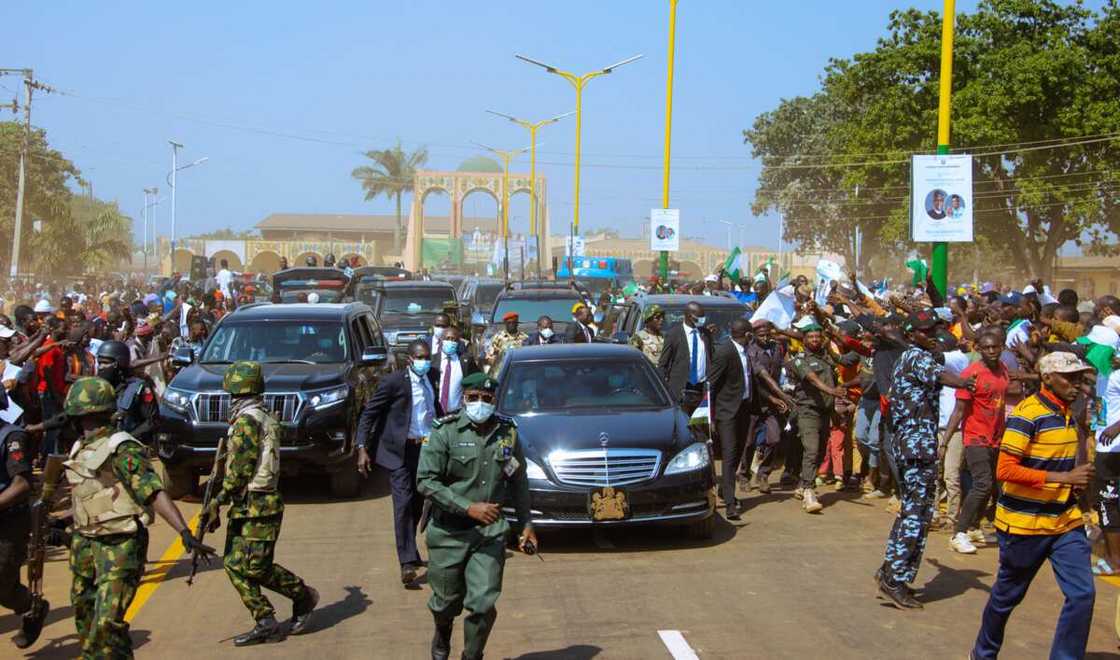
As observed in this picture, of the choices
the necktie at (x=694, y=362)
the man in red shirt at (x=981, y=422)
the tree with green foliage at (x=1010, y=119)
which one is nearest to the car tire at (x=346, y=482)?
the necktie at (x=694, y=362)

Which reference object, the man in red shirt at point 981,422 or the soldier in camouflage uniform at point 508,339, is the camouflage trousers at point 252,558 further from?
the soldier in camouflage uniform at point 508,339

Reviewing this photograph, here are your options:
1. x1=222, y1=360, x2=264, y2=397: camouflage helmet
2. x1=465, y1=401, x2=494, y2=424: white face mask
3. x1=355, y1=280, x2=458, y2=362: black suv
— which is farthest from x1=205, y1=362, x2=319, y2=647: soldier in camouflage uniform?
x1=355, y1=280, x2=458, y2=362: black suv

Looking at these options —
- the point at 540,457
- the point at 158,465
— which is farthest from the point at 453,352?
the point at 158,465

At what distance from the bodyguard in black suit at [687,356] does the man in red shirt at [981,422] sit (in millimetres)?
3647

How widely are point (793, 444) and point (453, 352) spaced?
4434mm

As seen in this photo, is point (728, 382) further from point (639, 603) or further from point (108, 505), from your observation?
point (108, 505)

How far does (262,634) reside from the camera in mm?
7375

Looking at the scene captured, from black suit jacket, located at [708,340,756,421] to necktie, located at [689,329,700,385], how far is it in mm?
1656

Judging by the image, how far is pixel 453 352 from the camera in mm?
10781

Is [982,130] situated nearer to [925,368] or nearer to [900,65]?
[900,65]

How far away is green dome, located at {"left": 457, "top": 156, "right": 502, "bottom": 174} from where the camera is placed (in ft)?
332

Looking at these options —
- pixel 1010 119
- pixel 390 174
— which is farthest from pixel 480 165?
pixel 1010 119

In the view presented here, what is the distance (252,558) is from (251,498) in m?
0.35

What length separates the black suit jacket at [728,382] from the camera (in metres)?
11.5
